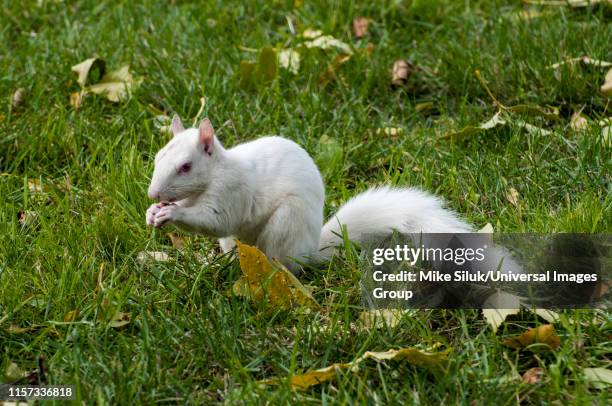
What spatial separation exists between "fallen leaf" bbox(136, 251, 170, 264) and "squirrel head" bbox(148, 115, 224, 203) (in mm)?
223

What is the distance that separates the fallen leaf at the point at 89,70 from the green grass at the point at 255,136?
0.25ft

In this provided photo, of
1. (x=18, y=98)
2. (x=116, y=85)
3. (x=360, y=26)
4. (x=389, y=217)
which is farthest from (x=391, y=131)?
(x=18, y=98)

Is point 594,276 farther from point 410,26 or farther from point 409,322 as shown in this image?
point 410,26

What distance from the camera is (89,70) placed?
11.8 feet

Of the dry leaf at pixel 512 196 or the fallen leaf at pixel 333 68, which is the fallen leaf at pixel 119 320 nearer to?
the dry leaf at pixel 512 196

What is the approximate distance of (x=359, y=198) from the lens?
2.68m

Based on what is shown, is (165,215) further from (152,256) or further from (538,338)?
(538,338)

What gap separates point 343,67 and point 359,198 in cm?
110

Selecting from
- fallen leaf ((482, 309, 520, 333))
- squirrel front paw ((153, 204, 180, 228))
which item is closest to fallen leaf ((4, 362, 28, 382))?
squirrel front paw ((153, 204, 180, 228))

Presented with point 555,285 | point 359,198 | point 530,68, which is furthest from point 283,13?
point 555,285

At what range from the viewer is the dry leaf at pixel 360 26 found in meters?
3.99

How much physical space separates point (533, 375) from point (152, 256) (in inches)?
43.7

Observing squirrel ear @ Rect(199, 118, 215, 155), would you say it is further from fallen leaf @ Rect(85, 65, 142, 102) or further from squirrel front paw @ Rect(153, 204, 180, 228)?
fallen leaf @ Rect(85, 65, 142, 102)

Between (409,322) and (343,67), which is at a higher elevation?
(343,67)
